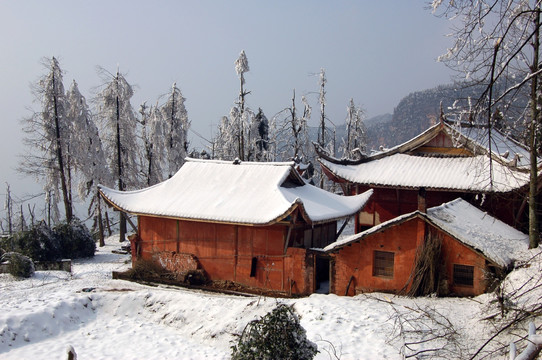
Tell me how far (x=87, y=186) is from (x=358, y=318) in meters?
24.1

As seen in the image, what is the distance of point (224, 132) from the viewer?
44625 mm

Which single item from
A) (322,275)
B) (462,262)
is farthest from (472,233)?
(322,275)

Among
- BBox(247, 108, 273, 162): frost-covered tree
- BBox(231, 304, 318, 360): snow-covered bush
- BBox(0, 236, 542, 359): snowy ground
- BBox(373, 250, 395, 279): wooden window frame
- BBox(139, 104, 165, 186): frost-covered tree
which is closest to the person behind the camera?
BBox(231, 304, 318, 360): snow-covered bush

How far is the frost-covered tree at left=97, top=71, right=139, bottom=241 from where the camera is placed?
30.5 metres

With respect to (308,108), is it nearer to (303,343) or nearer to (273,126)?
(273,126)

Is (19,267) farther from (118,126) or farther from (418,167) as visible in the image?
(418,167)

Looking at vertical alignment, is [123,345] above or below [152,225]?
below

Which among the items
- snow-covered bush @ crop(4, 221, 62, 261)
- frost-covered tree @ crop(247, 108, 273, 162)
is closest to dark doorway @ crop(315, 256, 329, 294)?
snow-covered bush @ crop(4, 221, 62, 261)

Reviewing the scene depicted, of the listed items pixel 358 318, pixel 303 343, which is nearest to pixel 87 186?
pixel 358 318

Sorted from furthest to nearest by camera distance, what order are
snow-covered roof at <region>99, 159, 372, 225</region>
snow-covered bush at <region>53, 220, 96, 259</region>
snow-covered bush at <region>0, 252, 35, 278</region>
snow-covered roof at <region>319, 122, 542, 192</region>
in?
1. snow-covered bush at <region>53, 220, 96, 259</region>
2. snow-covered roof at <region>319, 122, 542, 192</region>
3. snow-covered bush at <region>0, 252, 35, 278</region>
4. snow-covered roof at <region>99, 159, 372, 225</region>

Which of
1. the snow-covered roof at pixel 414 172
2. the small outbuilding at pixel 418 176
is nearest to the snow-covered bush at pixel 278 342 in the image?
the small outbuilding at pixel 418 176

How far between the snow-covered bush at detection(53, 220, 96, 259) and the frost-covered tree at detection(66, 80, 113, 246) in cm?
399

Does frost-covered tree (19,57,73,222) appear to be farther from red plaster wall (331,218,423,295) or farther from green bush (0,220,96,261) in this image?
red plaster wall (331,218,423,295)

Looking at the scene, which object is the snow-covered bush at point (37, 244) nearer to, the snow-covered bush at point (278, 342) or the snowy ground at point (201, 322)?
the snowy ground at point (201, 322)
